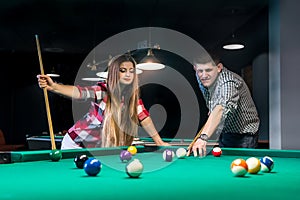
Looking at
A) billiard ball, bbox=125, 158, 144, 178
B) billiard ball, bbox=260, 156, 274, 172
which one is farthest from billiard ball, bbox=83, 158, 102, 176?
billiard ball, bbox=260, 156, 274, 172

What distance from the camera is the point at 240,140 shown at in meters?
3.25

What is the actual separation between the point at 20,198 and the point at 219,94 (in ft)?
6.89

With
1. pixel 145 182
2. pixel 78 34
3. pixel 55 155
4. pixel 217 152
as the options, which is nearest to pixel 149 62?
pixel 78 34

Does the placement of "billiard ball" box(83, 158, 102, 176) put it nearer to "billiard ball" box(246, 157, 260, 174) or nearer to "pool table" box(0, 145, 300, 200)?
"pool table" box(0, 145, 300, 200)

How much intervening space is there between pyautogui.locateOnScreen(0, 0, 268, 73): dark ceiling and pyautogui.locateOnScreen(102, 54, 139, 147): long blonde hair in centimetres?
249

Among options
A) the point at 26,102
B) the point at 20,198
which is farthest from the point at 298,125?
the point at 26,102

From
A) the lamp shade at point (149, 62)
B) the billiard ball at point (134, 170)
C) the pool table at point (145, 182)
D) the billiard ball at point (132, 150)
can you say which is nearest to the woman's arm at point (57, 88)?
the billiard ball at point (132, 150)

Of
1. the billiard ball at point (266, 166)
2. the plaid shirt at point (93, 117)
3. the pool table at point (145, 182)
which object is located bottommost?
the pool table at point (145, 182)

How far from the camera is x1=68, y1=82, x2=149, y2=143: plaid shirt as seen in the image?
9.94 feet

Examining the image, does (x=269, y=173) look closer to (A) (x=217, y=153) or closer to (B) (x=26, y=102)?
(A) (x=217, y=153)

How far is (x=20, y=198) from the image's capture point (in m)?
1.04

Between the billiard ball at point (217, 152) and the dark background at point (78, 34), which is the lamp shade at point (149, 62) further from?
the billiard ball at point (217, 152)

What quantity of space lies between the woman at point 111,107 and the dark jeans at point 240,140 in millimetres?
628

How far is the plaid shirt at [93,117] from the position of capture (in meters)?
3.03
